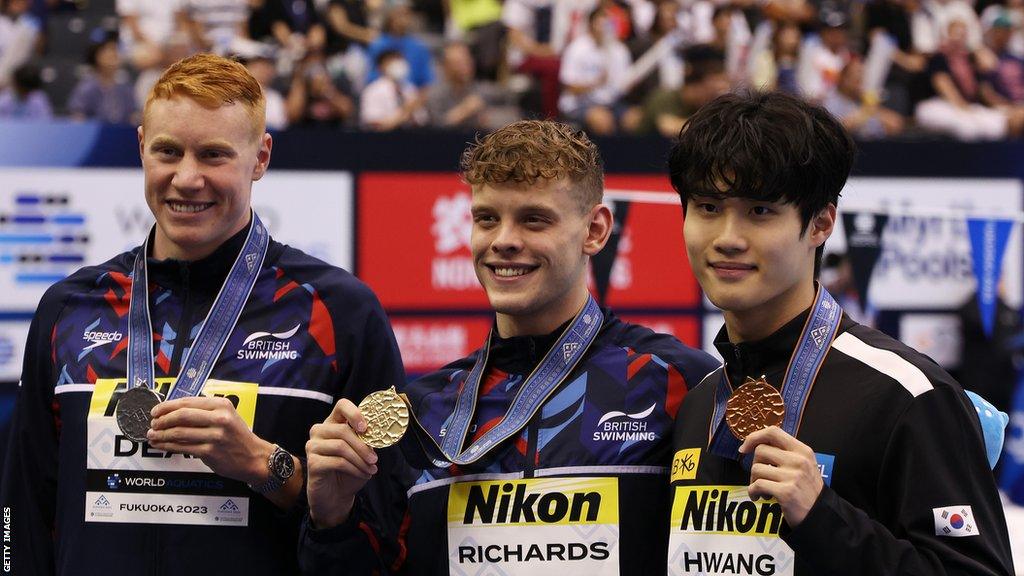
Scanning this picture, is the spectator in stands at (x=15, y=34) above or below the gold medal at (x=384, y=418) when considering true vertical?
above

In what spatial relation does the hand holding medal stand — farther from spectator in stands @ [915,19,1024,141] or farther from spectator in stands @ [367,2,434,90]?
spectator in stands @ [915,19,1024,141]

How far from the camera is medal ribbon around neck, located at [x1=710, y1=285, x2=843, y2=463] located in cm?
261

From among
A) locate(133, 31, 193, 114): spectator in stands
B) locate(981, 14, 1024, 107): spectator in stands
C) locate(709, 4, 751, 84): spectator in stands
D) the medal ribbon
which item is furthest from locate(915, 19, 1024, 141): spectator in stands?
the medal ribbon

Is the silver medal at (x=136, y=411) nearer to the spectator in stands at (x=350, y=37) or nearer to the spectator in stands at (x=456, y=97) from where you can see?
the spectator in stands at (x=456, y=97)

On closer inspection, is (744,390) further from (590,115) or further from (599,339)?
(590,115)

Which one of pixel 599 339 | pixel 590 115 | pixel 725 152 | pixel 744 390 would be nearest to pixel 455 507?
pixel 599 339

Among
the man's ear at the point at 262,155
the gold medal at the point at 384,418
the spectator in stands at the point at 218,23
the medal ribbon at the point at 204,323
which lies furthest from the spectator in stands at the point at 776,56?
the gold medal at the point at 384,418

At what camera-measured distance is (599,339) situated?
3172 mm

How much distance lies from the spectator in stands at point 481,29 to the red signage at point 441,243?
9.23 ft

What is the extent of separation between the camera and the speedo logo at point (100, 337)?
3287 mm

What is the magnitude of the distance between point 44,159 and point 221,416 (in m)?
6.67

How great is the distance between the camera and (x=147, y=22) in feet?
37.8

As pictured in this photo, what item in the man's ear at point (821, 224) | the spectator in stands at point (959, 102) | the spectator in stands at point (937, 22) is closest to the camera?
the man's ear at point (821, 224)

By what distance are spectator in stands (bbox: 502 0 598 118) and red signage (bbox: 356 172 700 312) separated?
8.22 ft
